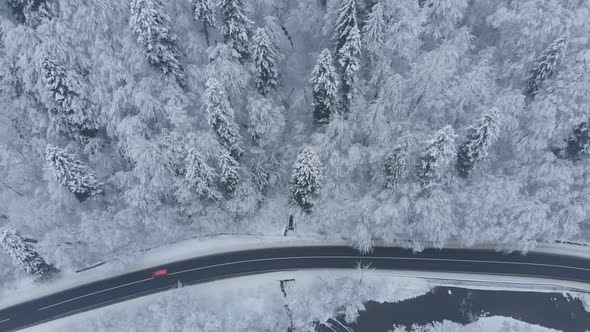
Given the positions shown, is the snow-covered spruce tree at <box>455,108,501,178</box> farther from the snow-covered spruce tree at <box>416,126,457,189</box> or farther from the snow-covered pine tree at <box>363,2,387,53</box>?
the snow-covered pine tree at <box>363,2,387,53</box>

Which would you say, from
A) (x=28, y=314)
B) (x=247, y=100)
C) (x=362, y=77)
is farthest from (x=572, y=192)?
(x=28, y=314)

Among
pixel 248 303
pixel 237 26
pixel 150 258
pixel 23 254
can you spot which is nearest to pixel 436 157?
pixel 237 26

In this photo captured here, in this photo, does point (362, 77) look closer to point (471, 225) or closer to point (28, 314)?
point (471, 225)

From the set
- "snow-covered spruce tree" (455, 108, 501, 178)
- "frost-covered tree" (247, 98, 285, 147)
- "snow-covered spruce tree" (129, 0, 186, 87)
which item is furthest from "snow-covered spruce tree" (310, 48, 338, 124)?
"snow-covered spruce tree" (129, 0, 186, 87)

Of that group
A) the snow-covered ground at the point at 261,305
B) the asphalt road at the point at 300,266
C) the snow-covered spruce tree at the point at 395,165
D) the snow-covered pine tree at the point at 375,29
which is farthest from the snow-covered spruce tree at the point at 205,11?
the snow-covered ground at the point at 261,305

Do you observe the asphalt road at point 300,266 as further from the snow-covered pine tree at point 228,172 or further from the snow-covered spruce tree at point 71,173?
the snow-covered spruce tree at point 71,173

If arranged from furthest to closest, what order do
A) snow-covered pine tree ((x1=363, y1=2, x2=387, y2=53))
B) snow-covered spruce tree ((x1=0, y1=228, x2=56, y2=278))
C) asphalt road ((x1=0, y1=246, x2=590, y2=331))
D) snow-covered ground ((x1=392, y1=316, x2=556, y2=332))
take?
asphalt road ((x1=0, y1=246, x2=590, y2=331)) < snow-covered ground ((x1=392, y1=316, x2=556, y2=332)) < snow-covered spruce tree ((x1=0, y1=228, x2=56, y2=278)) < snow-covered pine tree ((x1=363, y1=2, x2=387, y2=53))
